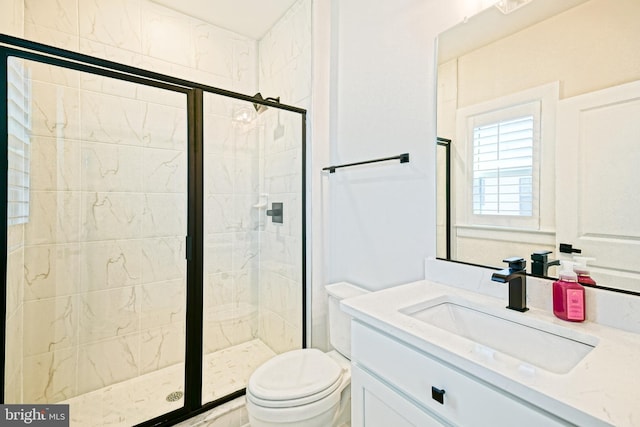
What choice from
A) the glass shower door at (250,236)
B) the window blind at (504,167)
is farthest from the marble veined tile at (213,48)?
the window blind at (504,167)

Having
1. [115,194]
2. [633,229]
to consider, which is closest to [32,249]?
[115,194]

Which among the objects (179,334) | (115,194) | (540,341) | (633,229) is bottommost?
(179,334)

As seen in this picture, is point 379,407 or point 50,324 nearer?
point 379,407

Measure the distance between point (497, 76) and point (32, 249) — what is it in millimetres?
2303

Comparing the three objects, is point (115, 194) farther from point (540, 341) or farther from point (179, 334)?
point (540, 341)

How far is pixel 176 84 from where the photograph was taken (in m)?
1.50

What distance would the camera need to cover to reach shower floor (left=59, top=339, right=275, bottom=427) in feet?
4.96

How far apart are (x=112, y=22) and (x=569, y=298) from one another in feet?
8.60

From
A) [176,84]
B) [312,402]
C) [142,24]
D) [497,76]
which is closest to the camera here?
[497,76]

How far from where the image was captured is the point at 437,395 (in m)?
0.69

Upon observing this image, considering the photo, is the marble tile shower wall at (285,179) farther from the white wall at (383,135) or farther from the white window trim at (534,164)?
the white window trim at (534,164)

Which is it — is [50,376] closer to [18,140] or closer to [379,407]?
[18,140]

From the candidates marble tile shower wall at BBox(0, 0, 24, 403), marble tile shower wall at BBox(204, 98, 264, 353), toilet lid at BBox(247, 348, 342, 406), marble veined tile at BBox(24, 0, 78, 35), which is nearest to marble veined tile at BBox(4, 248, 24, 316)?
marble tile shower wall at BBox(0, 0, 24, 403)

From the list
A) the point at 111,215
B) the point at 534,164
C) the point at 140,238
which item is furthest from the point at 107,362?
the point at 534,164
